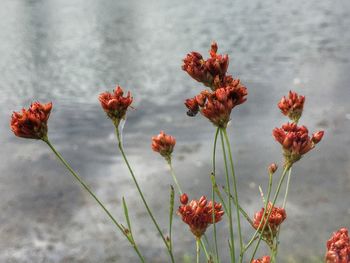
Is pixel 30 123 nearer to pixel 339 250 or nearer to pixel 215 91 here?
pixel 215 91

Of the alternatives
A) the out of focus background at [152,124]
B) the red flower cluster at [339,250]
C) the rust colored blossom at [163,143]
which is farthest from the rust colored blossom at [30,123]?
the out of focus background at [152,124]

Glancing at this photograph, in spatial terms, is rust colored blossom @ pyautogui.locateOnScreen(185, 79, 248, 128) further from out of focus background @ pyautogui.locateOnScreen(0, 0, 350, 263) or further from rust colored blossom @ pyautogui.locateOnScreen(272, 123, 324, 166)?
out of focus background @ pyautogui.locateOnScreen(0, 0, 350, 263)

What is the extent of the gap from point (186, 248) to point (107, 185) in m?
0.90

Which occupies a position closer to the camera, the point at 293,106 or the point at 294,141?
the point at 294,141

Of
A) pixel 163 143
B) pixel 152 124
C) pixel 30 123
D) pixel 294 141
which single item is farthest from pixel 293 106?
pixel 152 124

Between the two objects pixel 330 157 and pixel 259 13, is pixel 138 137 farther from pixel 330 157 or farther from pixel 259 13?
pixel 259 13

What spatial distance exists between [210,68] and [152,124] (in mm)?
3476

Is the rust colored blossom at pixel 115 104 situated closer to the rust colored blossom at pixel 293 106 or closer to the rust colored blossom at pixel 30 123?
the rust colored blossom at pixel 30 123

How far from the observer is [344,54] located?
6430mm

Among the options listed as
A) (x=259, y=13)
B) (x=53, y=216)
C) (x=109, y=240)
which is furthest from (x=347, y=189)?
(x=259, y=13)

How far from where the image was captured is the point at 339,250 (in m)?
1.00

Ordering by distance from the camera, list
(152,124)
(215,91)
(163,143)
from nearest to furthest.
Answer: (215,91)
(163,143)
(152,124)

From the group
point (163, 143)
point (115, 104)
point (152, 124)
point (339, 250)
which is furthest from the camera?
point (152, 124)

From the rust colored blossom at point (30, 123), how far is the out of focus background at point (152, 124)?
1.77 meters
